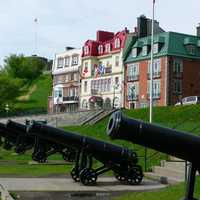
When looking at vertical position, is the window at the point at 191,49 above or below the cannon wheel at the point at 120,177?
above

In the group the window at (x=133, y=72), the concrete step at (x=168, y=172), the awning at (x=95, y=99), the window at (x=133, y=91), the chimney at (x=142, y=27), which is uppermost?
the chimney at (x=142, y=27)

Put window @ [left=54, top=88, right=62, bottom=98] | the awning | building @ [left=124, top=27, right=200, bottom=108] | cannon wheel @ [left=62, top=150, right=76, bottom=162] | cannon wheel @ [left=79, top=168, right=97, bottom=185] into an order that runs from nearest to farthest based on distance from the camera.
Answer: cannon wheel @ [left=79, top=168, right=97, bottom=185]
cannon wheel @ [left=62, top=150, right=76, bottom=162]
building @ [left=124, top=27, right=200, bottom=108]
the awning
window @ [left=54, top=88, right=62, bottom=98]

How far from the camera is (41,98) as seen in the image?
129 meters

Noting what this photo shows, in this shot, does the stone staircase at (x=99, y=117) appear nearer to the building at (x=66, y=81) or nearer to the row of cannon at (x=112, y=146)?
the row of cannon at (x=112, y=146)

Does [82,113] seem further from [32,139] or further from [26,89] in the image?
[26,89]

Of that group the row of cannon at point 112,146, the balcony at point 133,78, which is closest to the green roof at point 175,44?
the balcony at point 133,78

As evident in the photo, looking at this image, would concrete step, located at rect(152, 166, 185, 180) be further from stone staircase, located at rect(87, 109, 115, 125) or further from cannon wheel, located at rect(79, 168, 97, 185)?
stone staircase, located at rect(87, 109, 115, 125)

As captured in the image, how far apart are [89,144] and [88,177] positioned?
1.16 m

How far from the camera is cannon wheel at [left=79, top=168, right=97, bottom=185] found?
18.4 metres

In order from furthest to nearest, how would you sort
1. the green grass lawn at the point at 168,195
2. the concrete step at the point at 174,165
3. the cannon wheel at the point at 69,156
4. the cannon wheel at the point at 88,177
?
the cannon wheel at the point at 69,156 → the concrete step at the point at 174,165 → the cannon wheel at the point at 88,177 → the green grass lawn at the point at 168,195

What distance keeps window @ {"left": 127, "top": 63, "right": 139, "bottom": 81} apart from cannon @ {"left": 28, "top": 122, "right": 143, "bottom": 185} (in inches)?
2527

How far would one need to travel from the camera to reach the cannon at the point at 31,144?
93.7 ft

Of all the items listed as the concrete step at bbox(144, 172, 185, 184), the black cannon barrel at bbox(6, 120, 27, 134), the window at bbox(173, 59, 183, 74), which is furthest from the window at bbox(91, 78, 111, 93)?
the concrete step at bbox(144, 172, 185, 184)

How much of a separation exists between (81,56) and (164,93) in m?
26.6
